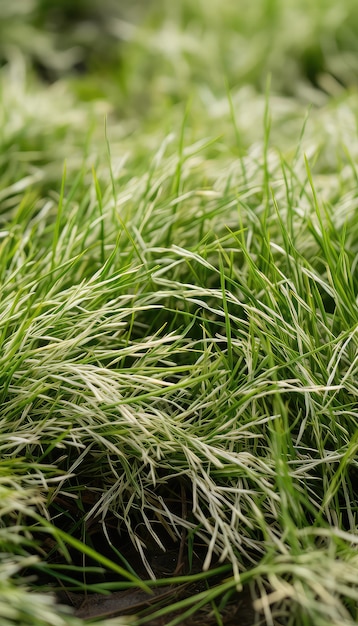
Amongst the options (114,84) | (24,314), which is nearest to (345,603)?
(24,314)

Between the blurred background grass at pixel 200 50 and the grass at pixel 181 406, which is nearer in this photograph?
the grass at pixel 181 406

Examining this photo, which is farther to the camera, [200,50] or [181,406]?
[200,50]

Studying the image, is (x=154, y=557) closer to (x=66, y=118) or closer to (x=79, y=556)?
(x=79, y=556)

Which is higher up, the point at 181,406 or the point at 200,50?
the point at 200,50

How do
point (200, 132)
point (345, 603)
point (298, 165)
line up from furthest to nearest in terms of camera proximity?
point (200, 132)
point (298, 165)
point (345, 603)

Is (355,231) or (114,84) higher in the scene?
(355,231)

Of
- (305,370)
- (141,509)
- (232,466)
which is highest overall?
(305,370)

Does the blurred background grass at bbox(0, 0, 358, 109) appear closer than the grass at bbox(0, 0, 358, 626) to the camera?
No

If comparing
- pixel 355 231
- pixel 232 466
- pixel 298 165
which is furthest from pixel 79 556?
pixel 298 165

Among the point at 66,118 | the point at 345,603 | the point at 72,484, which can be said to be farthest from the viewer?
the point at 66,118

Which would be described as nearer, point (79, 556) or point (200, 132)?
point (79, 556)
